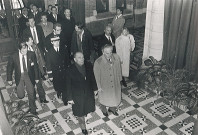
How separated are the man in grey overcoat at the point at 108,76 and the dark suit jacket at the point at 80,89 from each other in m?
0.21

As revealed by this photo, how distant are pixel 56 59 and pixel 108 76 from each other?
1.35 metres

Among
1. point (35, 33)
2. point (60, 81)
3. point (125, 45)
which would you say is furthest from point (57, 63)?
point (125, 45)

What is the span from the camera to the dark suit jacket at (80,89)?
4.34 meters

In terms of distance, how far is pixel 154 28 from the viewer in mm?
6199

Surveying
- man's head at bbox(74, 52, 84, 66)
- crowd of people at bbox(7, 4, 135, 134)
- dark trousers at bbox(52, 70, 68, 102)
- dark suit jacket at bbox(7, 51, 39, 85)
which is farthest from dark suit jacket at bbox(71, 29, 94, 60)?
man's head at bbox(74, 52, 84, 66)

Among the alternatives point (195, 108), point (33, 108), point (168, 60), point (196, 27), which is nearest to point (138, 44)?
point (168, 60)

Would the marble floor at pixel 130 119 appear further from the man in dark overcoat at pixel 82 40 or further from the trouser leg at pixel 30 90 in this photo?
the man in dark overcoat at pixel 82 40

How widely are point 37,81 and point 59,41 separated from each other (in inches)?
42.0

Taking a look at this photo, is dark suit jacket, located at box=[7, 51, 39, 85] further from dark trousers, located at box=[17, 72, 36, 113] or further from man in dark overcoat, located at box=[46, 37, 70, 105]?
man in dark overcoat, located at box=[46, 37, 70, 105]

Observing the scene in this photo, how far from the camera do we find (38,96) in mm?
6203

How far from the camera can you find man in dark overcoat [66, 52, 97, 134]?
433cm

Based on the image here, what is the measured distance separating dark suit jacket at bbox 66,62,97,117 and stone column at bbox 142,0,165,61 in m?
2.42

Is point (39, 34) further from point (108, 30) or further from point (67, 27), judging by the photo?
point (108, 30)

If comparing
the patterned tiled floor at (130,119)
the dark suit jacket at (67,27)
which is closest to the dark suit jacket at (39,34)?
the dark suit jacket at (67,27)
